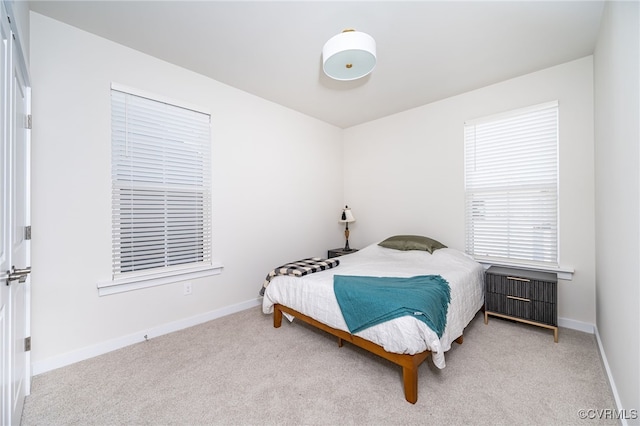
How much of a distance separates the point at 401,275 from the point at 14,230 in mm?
2714

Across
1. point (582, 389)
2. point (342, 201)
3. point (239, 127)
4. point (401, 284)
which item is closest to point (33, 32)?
point (239, 127)

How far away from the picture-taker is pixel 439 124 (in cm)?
354

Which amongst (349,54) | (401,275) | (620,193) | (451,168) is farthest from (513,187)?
(349,54)

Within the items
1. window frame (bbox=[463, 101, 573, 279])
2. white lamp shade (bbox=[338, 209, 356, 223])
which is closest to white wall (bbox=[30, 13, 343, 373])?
white lamp shade (bbox=[338, 209, 356, 223])

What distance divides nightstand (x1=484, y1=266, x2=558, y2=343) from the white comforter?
14 centimetres

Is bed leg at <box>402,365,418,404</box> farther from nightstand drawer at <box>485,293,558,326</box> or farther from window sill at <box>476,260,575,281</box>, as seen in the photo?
window sill at <box>476,260,575,281</box>

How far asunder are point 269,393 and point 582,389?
6.83 ft

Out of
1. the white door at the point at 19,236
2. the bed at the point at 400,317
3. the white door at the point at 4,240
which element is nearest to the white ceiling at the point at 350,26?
the white door at the point at 19,236

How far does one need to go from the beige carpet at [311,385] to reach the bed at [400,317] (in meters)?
0.20

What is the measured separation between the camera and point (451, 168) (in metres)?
3.43

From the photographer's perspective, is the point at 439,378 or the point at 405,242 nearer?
the point at 439,378

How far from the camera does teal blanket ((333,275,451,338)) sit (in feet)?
5.81

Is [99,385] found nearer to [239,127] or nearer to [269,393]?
[269,393]

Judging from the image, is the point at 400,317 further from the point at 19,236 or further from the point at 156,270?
the point at 19,236
